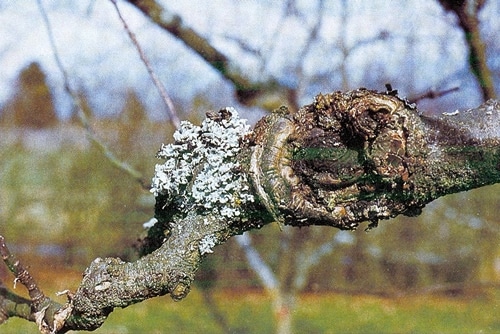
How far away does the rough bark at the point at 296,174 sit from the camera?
54cm

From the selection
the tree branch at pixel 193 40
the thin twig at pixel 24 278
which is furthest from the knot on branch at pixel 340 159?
the tree branch at pixel 193 40

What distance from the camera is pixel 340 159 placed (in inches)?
22.0

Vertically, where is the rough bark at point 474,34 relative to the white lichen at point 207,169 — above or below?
below

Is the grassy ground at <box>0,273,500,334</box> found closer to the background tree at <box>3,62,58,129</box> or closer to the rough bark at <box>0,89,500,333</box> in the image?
the background tree at <box>3,62,58,129</box>

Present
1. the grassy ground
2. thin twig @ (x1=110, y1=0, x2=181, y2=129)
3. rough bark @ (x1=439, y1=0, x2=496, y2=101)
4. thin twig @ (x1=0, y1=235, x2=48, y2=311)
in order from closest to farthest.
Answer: thin twig @ (x1=0, y1=235, x2=48, y2=311) < thin twig @ (x1=110, y1=0, x2=181, y2=129) < rough bark @ (x1=439, y1=0, x2=496, y2=101) < the grassy ground

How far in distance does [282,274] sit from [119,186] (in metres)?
2.86

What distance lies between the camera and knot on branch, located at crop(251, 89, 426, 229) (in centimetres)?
54

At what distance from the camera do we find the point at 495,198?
6.20 m

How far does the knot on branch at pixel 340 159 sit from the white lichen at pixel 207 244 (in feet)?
0.23

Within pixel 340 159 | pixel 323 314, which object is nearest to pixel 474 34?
pixel 340 159

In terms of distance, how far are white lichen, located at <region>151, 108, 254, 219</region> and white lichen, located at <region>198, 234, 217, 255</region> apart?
0.03 metres

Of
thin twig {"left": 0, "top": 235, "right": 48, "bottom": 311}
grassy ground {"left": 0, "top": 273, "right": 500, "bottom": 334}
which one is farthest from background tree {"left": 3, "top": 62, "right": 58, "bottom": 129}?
thin twig {"left": 0, "top": 235, "right": 48, "bottom": 311}

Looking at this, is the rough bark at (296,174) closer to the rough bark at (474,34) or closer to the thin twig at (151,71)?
the thin twig at (151,71)

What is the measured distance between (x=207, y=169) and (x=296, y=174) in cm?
10
